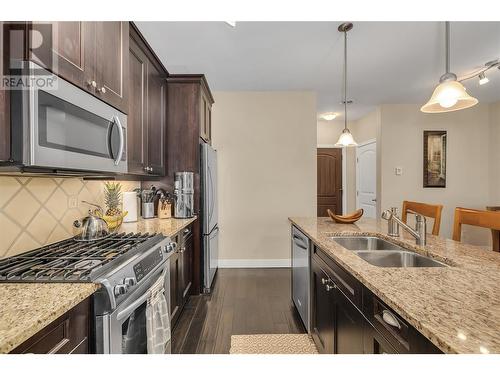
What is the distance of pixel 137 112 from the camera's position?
220 centimetres

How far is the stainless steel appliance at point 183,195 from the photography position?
278 centimetres

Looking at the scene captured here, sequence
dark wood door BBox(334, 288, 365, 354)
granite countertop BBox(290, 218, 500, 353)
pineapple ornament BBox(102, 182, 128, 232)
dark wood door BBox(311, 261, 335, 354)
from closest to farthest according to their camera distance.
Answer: granite countertop BBox(290, 218, 500, 353)
dark wood door BBox(334, 288, 365, 354)
dark wood door BBox(311, 261, 335, 354)
pineapple ornament BBox(102, 182, 128, 232)

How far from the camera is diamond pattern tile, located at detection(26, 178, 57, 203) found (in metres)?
1.43

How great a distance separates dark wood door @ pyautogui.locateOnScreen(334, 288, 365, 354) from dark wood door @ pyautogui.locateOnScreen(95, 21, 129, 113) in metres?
1.58

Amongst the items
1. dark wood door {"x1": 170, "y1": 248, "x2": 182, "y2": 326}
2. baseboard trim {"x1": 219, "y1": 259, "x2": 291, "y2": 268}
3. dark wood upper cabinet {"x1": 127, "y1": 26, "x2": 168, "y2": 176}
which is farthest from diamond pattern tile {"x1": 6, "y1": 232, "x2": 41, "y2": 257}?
baseboard trim {"x1": 219, "y1": 259, "x2": 291, "y2": 268}

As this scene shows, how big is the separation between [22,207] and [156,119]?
1530mm

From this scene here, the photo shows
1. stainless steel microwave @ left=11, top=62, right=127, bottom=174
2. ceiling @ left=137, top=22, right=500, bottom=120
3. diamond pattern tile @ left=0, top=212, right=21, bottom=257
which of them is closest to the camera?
stainless steel microwave @ left=11, top=62, right=127, bottom=174

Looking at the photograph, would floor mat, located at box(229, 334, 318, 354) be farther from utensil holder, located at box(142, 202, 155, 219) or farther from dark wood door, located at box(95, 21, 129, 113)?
dark wood door, located at box(95, 21, 129, 113)

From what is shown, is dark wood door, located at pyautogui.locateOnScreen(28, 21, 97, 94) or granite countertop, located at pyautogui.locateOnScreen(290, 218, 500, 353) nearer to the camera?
granite countertop, located at pyautogui.locateOnScreen(290, 218, 500, 353)

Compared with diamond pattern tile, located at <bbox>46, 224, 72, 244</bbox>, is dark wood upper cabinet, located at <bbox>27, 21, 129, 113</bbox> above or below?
above

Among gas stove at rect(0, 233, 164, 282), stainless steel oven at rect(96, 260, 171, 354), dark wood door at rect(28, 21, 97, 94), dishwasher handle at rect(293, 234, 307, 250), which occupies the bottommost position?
stainless steel oven at rect(96, 260, 171, 354)

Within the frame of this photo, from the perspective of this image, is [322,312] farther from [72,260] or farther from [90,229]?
[90,229]
